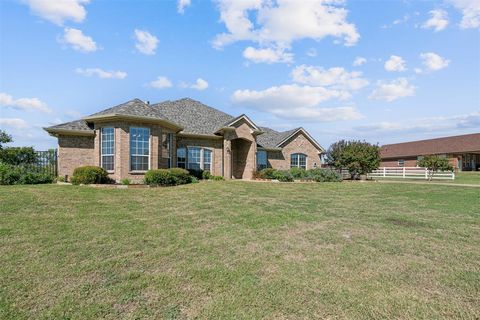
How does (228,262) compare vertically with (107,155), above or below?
below

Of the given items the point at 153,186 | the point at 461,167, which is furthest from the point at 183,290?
the point at 461,167

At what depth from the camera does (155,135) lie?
18016mm

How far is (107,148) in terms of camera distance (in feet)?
57.7

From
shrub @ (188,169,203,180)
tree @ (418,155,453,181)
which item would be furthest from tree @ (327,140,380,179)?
shrub @ (188,169,203,180)

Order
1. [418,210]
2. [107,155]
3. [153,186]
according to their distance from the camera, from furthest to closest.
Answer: [107,155], [153,186], [418,210]

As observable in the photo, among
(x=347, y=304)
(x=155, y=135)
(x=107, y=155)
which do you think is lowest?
(x=347, y=304)

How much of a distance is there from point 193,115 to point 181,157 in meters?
4.68

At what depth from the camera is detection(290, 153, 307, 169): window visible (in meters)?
29.2

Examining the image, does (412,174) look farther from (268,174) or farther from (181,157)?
(181,157)

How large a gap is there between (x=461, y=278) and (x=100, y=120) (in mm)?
18030

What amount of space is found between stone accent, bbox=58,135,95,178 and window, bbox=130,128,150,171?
307 cm

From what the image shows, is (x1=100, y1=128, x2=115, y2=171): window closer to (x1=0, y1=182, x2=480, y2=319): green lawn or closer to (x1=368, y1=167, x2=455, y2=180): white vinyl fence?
(x1=0, y1=182, x2=480, y2=319): green lawn

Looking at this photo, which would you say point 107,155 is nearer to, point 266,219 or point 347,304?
point 266,219

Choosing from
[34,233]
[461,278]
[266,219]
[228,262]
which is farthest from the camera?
[266,219]
